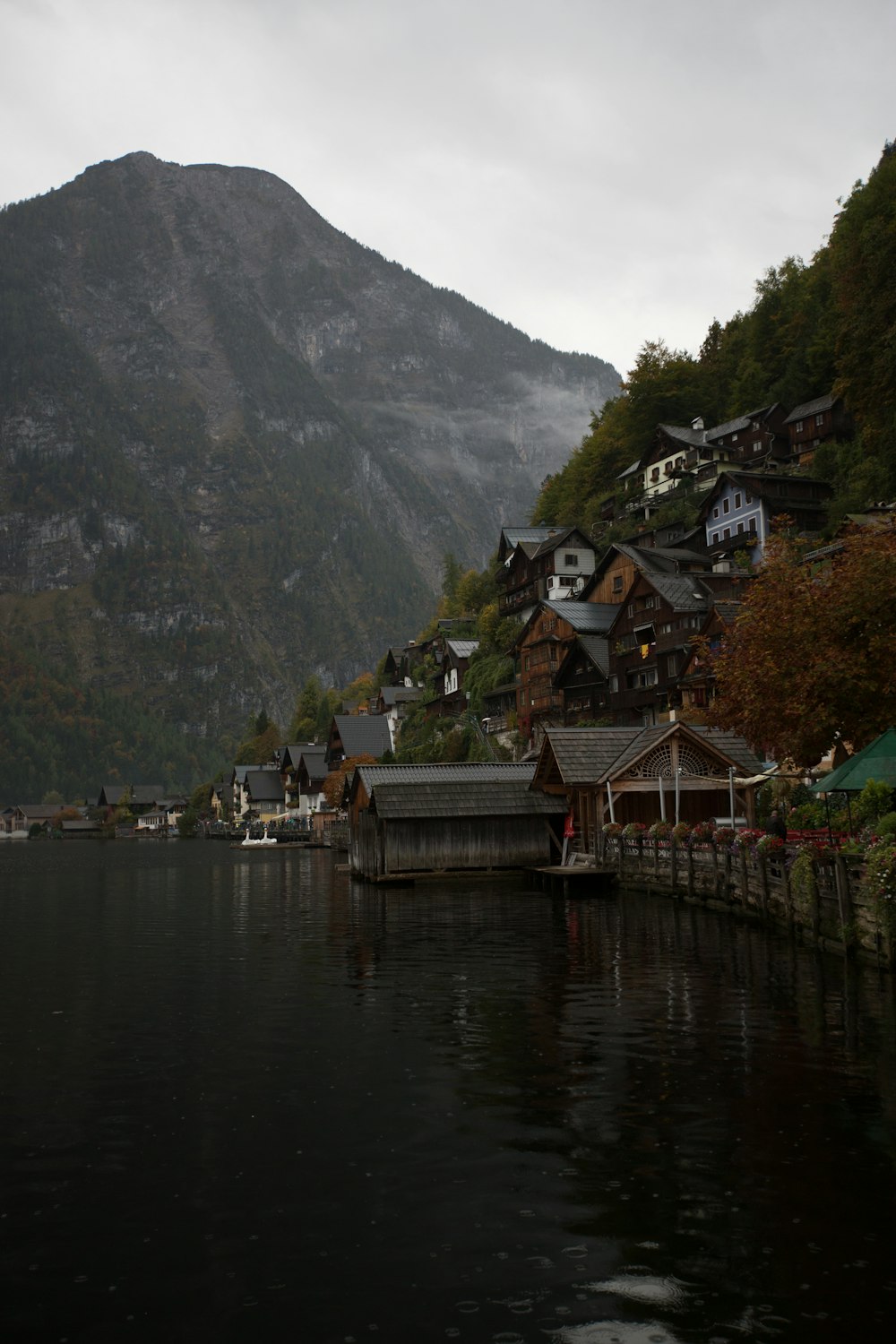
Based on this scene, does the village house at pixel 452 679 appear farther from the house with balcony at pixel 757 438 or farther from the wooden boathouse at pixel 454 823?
the wooden boathouse at pixel 454 823

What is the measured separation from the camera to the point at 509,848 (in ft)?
186

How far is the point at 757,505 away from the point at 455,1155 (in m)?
82.8

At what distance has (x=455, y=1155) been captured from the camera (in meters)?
12.5

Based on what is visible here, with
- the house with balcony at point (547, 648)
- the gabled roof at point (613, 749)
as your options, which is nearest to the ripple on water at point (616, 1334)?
the gabled roof at point (613, 749)

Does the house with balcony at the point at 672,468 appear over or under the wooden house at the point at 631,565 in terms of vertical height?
over

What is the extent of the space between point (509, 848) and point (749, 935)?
25570 millimetres

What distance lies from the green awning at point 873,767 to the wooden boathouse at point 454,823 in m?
29.5

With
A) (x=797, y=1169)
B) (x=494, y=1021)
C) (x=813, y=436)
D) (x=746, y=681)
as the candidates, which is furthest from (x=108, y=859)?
(x=797, y=1169)

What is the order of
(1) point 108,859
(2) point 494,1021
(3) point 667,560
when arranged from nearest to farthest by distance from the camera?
(2) point 494,1021 < (3) point 667,560 < (1) point 108,859

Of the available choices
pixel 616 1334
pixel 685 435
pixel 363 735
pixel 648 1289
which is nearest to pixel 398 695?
pixel 363 735

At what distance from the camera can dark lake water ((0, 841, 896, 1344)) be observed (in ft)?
29.1

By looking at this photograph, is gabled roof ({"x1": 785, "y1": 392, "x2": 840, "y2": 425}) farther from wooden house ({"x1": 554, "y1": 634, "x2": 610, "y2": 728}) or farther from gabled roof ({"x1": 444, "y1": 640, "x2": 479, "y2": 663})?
gabled roof ({"x1": 444, "y1": 640, "x2": 479, "y2": 663})

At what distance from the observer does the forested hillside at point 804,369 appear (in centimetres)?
6712

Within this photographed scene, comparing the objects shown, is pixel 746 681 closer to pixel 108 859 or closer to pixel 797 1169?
pixel 797 1169
